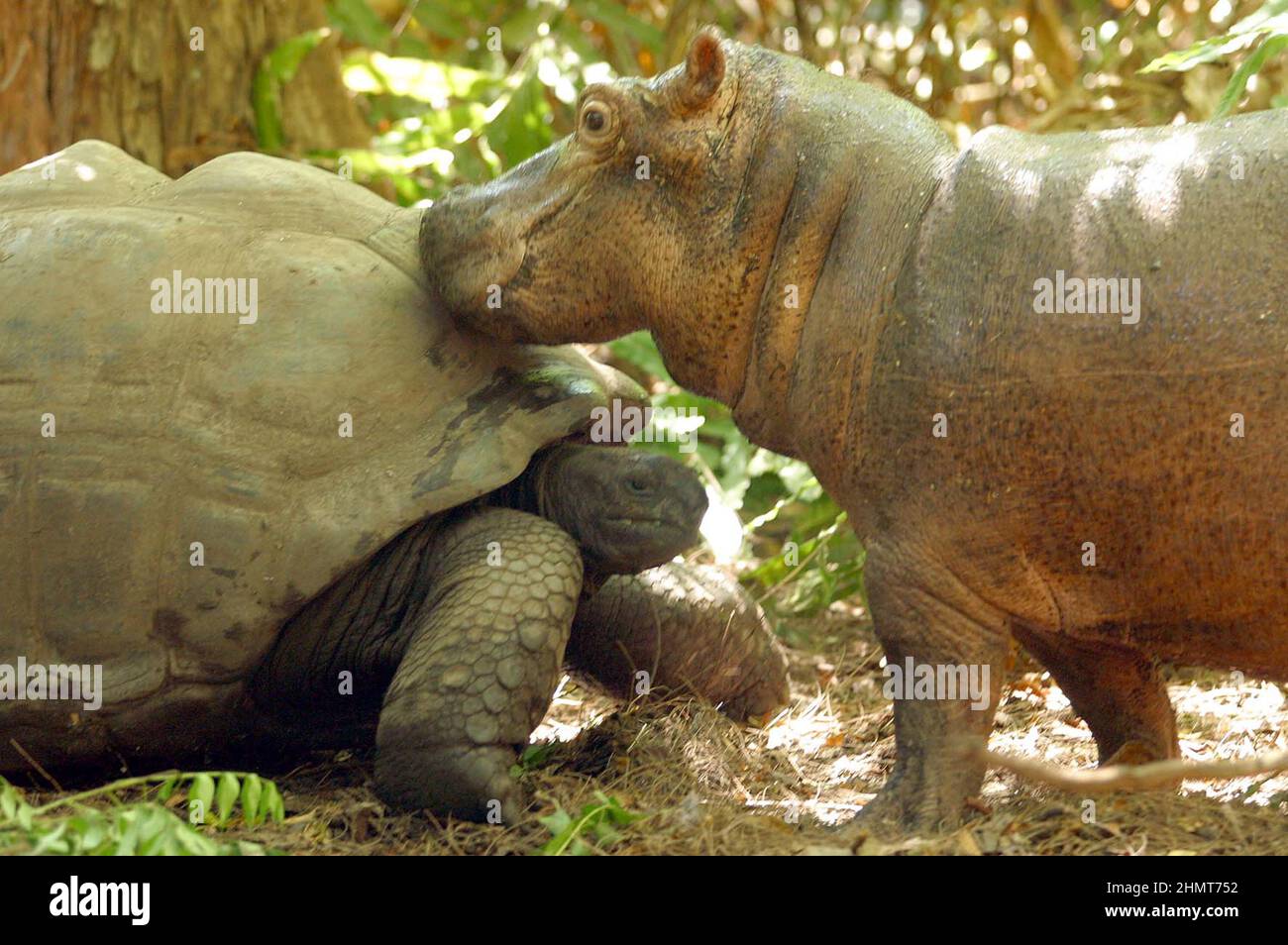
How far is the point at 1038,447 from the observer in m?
3.82

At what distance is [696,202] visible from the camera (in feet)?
14.1

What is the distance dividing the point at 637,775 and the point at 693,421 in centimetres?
247

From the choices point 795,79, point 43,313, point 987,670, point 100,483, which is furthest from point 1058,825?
point 43,313

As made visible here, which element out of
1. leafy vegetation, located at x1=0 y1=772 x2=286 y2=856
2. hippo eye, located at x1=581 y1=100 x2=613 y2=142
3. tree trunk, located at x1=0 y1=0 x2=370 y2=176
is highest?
tree trunk, located at x1=0 y1=0 x2=370 y2=176

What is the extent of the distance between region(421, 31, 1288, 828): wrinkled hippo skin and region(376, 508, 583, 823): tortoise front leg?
0.76m

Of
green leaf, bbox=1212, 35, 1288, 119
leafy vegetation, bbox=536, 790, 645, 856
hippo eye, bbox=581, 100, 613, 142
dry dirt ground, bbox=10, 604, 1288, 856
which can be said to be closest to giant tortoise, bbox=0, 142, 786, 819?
dry dirt ground, bbox=10, 604, 1288, 856

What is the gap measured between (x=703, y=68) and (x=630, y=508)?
148 centimetres

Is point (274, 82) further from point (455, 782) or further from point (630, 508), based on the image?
point (455, 782)

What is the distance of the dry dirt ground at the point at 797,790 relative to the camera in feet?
12.8

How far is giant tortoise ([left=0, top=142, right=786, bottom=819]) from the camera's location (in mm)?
4469
